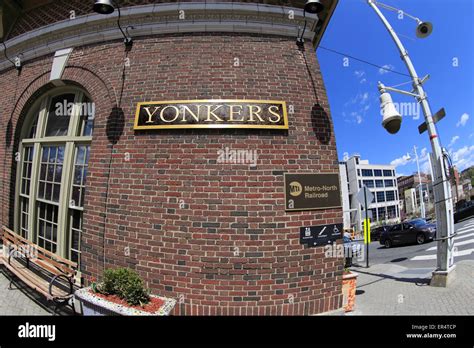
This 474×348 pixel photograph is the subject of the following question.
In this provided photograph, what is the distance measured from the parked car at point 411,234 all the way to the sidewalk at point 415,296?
7.83 m

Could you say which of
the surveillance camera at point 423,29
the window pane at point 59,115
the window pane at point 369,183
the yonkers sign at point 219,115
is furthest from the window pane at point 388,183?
the window pane at point 59,115

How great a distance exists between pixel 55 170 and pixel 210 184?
392 centimetres

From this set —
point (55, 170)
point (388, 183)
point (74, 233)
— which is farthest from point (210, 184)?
point (388, 183)

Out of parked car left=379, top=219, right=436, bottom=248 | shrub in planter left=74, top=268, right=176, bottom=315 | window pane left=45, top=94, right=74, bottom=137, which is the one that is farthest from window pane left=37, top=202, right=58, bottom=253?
parked car left=379, top=219, right=436, bottom=248

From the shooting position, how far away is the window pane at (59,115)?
18.8 ft

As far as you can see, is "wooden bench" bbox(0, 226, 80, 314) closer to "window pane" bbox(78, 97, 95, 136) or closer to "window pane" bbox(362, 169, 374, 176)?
"window pane" bbox(78, 97, 95, 136)

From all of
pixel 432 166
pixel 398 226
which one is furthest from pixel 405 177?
pixel 432 166

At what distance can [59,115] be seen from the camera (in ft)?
19.3

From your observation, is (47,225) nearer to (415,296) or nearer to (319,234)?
(319,234)

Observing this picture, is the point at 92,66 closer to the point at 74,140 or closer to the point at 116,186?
the point at 74,140

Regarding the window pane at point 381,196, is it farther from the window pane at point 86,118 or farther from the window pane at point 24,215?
the window pane at point 24,215

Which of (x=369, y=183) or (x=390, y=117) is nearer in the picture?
(x=390, y=117)

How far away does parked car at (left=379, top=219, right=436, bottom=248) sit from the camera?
13304mm

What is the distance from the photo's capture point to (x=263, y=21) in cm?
484
